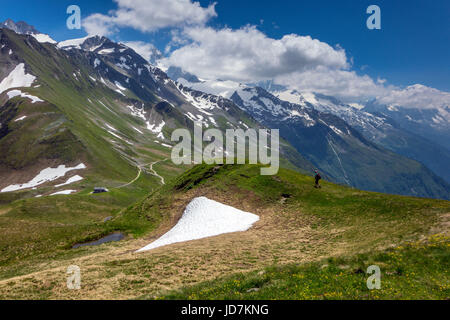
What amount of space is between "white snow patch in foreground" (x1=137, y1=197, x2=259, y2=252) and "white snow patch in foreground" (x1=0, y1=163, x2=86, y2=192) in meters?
141

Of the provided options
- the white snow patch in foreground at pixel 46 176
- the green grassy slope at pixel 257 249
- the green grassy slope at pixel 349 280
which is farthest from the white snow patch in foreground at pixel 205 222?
the white snow patch in foreground at pixel 46 176

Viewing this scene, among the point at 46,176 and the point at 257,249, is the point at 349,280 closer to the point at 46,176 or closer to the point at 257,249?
the point at 257,249

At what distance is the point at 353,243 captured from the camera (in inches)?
1231

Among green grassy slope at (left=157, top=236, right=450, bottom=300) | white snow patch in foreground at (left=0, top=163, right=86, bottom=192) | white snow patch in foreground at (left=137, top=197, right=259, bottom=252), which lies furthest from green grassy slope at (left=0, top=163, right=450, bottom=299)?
white snow patch in foreground at (left=0, top=163, right=86, bottom=192)

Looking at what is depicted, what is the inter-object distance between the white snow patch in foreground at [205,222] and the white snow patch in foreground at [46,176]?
14075cm

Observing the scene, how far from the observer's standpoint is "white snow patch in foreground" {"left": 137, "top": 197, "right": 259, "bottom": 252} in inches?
1774

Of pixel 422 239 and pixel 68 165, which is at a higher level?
pixel 68 165

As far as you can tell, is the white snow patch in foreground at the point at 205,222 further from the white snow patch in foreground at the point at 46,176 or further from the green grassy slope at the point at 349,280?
the white snow patch in foreground at the point at 46,176

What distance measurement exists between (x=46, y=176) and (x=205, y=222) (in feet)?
513

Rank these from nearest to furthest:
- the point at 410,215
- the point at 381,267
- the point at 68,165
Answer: the point at 381,267 < the point at 410,215 < the point at 68,165
